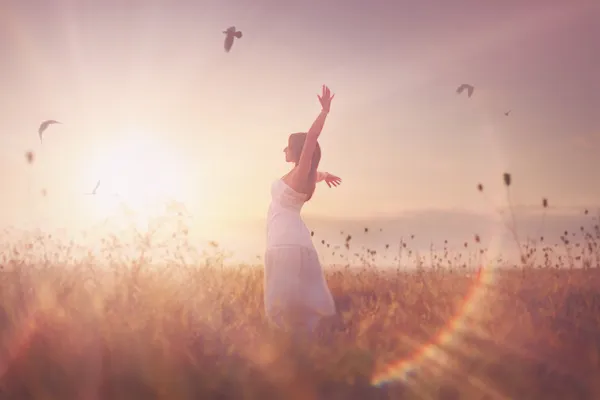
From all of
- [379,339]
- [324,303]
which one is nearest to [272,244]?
[324,303]

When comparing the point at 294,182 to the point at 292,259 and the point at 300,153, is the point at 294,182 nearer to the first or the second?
the point at 300,153

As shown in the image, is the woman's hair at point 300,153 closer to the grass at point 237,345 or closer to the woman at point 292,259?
the woman at point 292,259

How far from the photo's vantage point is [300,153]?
543 centimetres

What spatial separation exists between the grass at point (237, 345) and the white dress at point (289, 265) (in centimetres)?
20

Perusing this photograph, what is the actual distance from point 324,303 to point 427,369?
1949 millimetres

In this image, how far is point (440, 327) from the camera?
463 centimetres

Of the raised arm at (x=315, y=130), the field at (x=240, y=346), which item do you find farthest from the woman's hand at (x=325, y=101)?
the field at (x=240, y=346)

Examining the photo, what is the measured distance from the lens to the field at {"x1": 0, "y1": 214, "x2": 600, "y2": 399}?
3248 mm

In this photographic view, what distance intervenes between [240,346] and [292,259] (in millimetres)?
1648

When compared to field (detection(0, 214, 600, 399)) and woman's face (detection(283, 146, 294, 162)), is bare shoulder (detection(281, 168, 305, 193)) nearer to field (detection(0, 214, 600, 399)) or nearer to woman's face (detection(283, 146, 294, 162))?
woman's face (detection(283, 146, 294, 162))

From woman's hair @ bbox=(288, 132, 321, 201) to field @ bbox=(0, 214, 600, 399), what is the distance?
129cm

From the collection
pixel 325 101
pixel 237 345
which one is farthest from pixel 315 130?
pixel 237 345

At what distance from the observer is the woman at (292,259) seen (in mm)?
5281

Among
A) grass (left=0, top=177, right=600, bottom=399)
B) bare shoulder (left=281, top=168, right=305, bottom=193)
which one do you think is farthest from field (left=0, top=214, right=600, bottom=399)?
bare shoulder (left=281, top=168, right=305, bottom=193)
